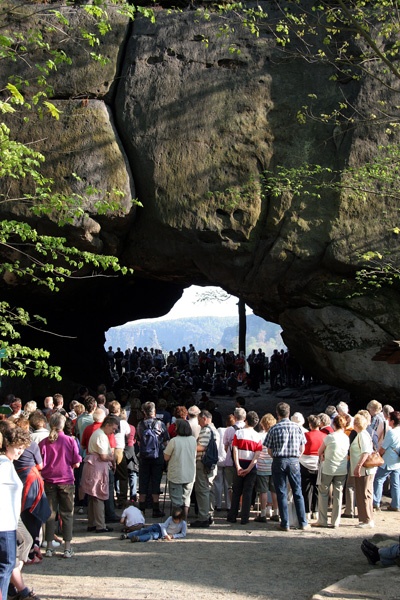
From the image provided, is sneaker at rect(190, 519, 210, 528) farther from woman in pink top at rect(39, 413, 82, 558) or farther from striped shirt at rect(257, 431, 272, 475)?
woman in pink top at rect(39, 413, 82, 558)

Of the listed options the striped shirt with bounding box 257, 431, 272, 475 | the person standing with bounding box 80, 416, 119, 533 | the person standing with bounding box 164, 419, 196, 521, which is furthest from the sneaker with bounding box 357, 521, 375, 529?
the person standing with bounding box 80, 416, 119, 533

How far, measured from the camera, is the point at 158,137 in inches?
704

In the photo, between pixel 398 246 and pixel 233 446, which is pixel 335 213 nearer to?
pixel 398 246

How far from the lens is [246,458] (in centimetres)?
1169

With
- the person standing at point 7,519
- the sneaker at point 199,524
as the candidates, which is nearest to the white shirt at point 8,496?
the person standing at point 7,519

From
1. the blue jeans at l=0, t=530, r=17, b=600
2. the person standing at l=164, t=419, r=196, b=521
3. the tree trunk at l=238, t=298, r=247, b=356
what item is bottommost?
the blue jeans at l=0, t=530, r=17, b=600

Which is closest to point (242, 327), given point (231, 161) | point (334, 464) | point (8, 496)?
point (231, 161)

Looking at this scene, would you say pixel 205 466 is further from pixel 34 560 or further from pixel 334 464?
pixel 34 560

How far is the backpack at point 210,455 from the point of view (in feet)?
38.0

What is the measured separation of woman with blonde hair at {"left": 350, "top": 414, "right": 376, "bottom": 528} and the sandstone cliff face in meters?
6.39

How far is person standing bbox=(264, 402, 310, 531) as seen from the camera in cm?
1096

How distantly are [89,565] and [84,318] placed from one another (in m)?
16.7

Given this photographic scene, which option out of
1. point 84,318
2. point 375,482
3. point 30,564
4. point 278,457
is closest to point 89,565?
point 30,564

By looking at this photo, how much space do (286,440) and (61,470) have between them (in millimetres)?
3226
